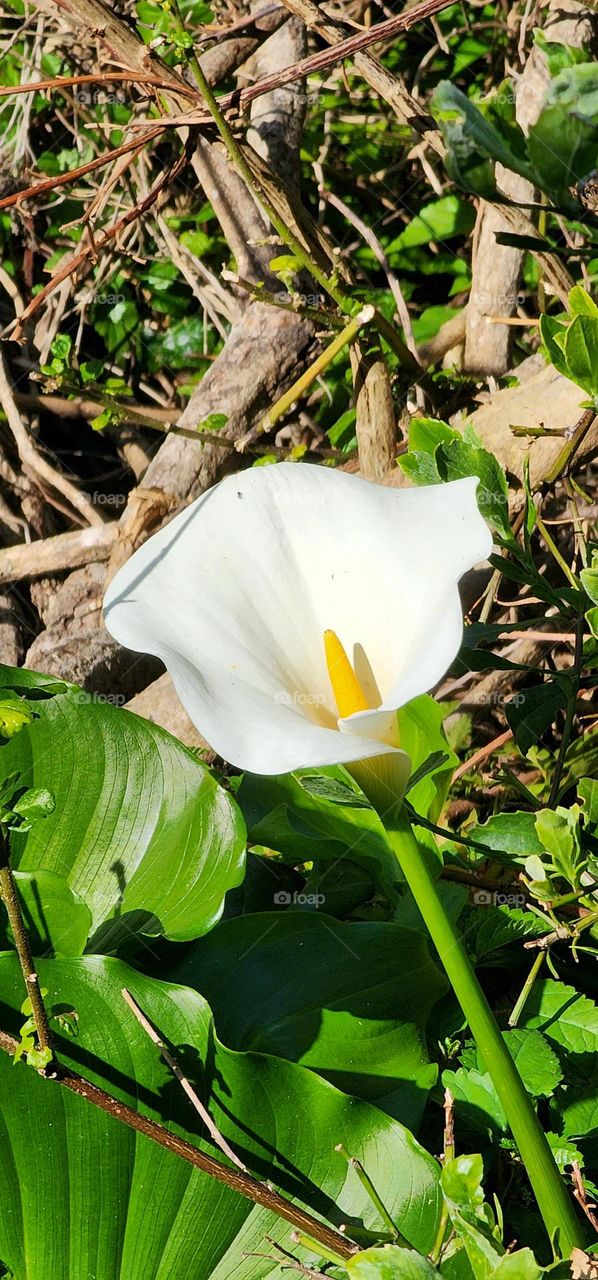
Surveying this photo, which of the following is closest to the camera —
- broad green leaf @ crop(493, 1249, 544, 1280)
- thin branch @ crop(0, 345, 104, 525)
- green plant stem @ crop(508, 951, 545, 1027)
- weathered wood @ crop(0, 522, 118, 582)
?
broad green leaf @ crop(493, 1249, 544, 1280)

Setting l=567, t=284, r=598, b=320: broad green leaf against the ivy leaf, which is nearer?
l=567, t=284, r=598, b=320: broad green leaf

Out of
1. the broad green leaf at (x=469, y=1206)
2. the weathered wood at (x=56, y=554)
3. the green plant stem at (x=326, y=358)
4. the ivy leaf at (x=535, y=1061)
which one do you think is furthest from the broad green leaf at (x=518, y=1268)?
the weathered wood at (x=56, y=554)

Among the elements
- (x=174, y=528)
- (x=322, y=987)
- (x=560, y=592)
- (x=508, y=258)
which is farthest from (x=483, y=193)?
(x=508, y=258)

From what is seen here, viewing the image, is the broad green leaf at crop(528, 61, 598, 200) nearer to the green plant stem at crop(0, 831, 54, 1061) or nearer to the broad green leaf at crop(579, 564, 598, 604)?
the broad green leaf at crop(579, 564, 598, 604)

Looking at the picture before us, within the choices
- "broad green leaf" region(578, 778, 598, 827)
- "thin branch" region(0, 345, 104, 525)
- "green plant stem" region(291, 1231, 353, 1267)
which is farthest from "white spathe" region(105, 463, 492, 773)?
"thin branch" region(0, 345, 104, 525)

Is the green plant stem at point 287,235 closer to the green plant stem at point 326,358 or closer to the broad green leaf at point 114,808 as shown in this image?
the green plant stem at point 326,358

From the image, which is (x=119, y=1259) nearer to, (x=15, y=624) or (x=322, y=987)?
(x=322, y=987)
